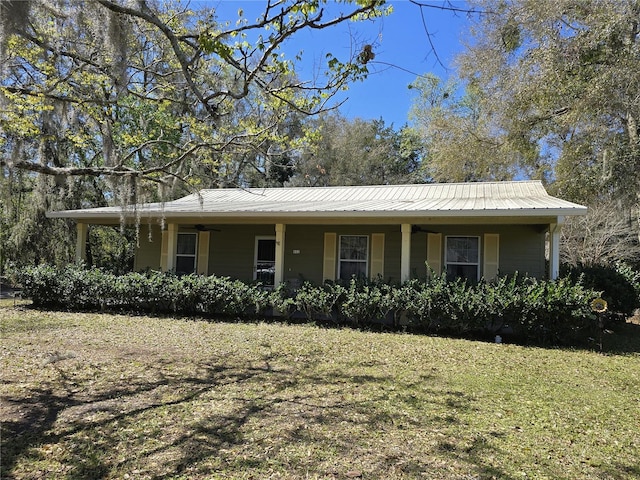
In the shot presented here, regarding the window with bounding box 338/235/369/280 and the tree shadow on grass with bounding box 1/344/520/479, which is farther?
the window with bounding box 338/235/369/280

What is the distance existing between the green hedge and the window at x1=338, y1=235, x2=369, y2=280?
1.50 meters

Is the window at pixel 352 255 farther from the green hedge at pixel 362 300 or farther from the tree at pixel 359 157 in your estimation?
the tree at pixel 359 157

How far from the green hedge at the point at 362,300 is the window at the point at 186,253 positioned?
5.83 ft

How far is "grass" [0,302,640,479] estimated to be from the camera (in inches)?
122

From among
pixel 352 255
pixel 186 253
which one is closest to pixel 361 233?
pixel 352 255

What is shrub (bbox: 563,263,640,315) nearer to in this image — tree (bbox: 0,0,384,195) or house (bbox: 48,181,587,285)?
house (bbox: 48,181,587,285)

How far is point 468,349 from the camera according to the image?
7.23 metres

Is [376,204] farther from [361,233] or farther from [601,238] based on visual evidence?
[601,238]

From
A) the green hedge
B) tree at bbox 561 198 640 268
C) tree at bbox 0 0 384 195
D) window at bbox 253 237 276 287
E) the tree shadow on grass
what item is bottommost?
the tree shadow on grass

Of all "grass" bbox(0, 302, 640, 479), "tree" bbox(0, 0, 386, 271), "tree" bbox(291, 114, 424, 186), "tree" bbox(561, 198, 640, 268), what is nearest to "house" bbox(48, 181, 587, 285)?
"tree" bbox(0, 0, 386, 271)

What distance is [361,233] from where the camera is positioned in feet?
35.8

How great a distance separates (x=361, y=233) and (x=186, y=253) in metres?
5.08

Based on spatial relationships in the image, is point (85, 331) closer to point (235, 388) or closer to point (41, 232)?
point (235, 388)

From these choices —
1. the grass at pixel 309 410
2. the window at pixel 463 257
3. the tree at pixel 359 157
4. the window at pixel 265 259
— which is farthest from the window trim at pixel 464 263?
the tree at pixel 359 157
